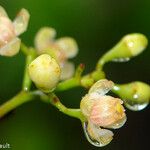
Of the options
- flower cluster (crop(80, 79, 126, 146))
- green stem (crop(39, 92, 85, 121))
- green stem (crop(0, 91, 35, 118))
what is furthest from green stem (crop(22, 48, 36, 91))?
flower cluster (crop(80, 79, 126, 146))

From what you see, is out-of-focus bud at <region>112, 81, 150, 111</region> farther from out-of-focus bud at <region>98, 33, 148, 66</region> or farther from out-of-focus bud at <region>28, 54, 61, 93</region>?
out-of-focus bud at <region>28, 54, 61, 93</region>

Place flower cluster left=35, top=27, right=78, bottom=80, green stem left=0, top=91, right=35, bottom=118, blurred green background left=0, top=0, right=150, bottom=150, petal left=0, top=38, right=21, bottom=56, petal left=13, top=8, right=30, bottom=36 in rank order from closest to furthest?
green stem left=0, top=91, right=35, bottom=118 < petal left=0, top=38, right=21, bottom=56 < petal left=13, top=8, right=30, bottom=36 < flower cluster left=35, top=27, right=78, bottom=80 < blurred green background left=0, top=0, right=150, bottom=150

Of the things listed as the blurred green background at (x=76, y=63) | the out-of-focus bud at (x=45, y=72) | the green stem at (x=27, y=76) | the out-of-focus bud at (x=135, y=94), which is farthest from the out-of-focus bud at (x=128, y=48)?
the blurred green background at (x=76, y=63)

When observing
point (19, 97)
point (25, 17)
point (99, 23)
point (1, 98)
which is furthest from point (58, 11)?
point (19, 97)

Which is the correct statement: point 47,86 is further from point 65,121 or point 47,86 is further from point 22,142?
point 65,121

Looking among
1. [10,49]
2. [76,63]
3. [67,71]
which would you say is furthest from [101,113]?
[76,63]

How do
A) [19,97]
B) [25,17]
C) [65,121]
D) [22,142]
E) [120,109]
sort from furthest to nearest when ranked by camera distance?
[65,121], [22,142], [25,17], [19,97], [120,109]

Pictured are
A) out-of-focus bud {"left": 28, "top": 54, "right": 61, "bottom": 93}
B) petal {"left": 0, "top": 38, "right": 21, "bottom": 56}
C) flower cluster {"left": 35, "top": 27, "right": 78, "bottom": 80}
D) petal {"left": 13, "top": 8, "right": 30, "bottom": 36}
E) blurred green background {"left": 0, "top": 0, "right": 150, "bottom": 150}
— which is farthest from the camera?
blurred green background {"left": 0, "top": 0, "right": 150, "bottom": 150}
